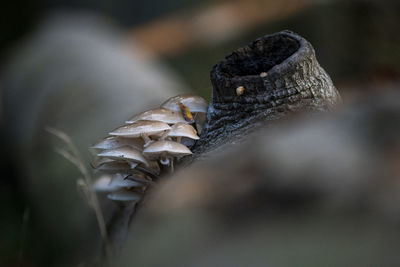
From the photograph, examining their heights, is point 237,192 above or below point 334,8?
above

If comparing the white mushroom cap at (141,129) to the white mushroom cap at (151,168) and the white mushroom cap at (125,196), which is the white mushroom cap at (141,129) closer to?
the white mushroom cap at (151,168)

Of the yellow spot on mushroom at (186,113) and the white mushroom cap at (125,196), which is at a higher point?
the yellow spot on mushroom at (186,113)

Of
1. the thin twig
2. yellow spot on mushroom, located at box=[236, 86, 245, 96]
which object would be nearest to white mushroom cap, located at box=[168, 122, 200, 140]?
yellow spot on mushroom, located at box=[236, 86, 245, 96]

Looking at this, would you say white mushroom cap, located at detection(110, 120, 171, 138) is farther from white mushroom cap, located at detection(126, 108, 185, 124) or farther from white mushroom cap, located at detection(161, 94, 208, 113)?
white mushroom cap, located at detection(161, 94, 208, 113)

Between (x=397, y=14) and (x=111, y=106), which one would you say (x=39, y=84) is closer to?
(x=111, y=106)

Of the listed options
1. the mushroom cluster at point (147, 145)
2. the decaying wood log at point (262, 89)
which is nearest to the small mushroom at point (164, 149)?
the mushroom cluster at point (147, 145)

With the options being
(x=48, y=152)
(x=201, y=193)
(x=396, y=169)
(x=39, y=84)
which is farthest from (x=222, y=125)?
(x=39, y=84)
